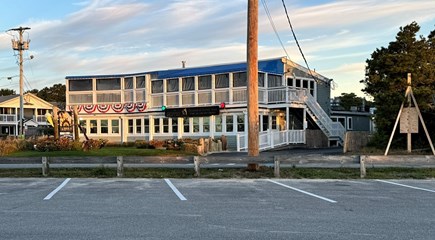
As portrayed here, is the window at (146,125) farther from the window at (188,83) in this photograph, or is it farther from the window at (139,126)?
the window at (188,83)

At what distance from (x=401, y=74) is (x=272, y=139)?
→ 893 cm

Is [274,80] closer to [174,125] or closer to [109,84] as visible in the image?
[174,125]

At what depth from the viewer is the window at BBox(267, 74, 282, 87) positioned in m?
33.6

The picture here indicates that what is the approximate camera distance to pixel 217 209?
923 centimetres

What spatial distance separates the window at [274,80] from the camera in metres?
33.6

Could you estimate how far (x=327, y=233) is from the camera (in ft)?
22.9

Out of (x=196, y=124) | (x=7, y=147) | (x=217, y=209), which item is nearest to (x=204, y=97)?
(x=196, y=124)

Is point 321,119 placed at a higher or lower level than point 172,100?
lower

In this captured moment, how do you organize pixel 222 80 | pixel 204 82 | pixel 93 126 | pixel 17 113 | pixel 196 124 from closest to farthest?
1. pixel 222 80
2. pixel 204 82
3. pixel 196 124
4. pixel 93 126
5. pixel 17 113

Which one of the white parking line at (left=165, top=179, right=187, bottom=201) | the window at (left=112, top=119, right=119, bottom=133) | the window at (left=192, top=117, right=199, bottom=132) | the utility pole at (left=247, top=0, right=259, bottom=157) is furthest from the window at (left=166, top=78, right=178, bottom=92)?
the white parking line at (left=165, top=179, right=187, bottom=201)

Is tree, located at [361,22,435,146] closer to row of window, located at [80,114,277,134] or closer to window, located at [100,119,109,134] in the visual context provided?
row of window, located at [80,114,277,134]

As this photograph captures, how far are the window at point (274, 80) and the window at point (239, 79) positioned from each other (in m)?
1.92

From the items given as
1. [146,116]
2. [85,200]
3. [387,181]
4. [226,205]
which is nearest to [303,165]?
[387,181]

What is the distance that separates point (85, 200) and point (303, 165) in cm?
864
